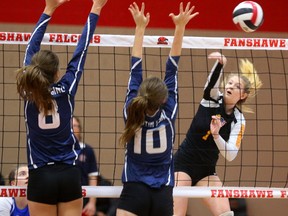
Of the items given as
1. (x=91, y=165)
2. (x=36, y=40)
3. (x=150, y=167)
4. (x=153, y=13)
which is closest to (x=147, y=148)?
(x=150, y=167)

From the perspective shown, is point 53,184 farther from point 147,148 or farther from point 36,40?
point 36,40

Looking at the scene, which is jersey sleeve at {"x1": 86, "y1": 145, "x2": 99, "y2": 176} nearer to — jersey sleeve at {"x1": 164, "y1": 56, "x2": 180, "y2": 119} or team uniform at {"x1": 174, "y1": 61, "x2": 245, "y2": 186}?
team uniform at {"x1": 174, "y1": 61, "x2": 245, "y2": 186}

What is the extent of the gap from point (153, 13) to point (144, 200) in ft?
15.0

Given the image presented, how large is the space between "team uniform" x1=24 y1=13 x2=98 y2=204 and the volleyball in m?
1.85

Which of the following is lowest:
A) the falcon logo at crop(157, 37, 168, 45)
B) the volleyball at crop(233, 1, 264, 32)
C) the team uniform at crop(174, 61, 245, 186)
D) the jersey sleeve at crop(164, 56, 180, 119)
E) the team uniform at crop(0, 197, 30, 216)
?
the team uniform at crop(0, 197, 30, 216)

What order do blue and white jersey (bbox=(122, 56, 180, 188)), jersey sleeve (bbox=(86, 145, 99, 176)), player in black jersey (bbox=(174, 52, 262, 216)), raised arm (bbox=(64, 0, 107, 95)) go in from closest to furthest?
blue and white jersey (bbox=(122, 56, 180, 188)) → raised arm (bbox=(64, 0, 107, 95)) → player in black jersey (bbox=(174, 52, 262, 216)) → jersey sleeve (bbox=(86, 145, 99, 176))

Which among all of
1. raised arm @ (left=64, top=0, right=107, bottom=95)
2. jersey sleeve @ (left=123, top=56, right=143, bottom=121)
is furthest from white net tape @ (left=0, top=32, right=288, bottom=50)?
jersey sleeve @ (left=123, top=56, right=143, bottom=121)

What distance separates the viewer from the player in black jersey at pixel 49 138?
17.7 ft

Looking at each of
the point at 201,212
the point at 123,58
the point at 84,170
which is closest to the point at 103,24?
the point at 123,58

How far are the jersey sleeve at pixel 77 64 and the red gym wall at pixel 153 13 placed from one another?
146 inches

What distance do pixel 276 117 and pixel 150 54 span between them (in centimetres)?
200

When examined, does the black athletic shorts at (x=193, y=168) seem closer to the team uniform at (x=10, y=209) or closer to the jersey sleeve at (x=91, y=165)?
the jersey sleeve at (x=91, y=165)

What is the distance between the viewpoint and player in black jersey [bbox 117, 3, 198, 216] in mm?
5418

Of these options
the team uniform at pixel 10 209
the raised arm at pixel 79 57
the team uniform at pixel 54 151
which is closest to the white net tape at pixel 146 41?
the raised arm at pixel 79 57
